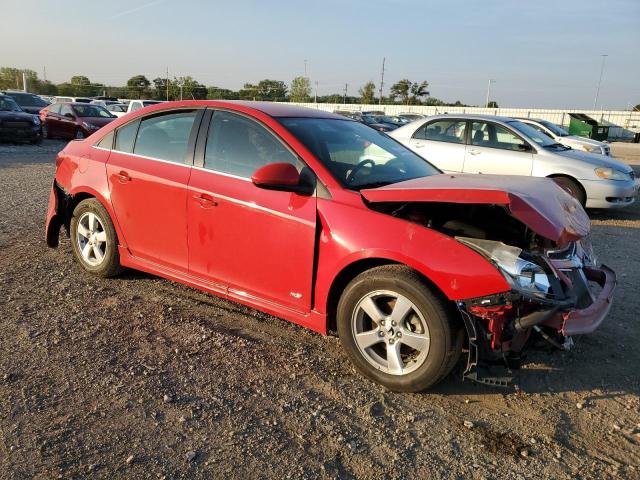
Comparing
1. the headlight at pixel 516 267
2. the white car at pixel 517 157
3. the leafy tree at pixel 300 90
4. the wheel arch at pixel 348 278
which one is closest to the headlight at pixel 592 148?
the white car at pixel 517 157

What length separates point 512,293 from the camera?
278 centimetres

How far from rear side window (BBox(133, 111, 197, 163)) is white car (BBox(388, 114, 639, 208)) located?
592 cm

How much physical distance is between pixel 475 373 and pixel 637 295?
2.84 meters

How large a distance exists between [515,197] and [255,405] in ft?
6.24

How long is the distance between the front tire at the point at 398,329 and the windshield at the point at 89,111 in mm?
19066

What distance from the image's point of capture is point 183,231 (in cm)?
402

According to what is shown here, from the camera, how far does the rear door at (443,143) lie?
9102 millimetres

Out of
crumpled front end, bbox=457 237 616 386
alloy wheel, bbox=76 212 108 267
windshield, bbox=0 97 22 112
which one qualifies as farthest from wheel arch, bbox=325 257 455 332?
windshield, bbox=0 97 22 112

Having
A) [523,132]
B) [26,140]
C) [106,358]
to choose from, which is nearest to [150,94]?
[26,140]

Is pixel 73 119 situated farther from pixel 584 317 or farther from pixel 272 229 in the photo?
pixel 584 317

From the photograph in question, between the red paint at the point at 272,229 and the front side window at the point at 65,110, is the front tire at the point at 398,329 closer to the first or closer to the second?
the red paint at the point at 272,229

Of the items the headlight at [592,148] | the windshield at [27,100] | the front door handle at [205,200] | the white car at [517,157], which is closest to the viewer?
the front door handle at [205,200]

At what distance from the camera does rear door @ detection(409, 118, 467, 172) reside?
29.9 ft

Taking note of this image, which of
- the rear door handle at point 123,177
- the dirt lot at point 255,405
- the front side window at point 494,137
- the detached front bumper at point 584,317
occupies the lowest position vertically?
the dirt lot at point 255,405
